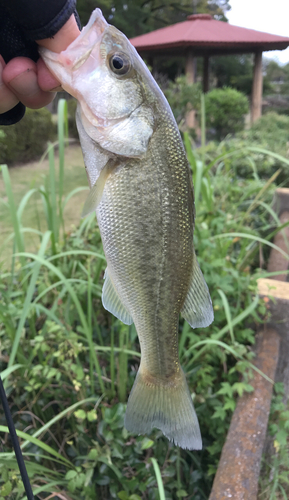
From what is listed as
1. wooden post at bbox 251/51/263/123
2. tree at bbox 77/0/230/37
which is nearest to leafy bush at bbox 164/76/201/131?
wooden post at bbox 251/51/263/123

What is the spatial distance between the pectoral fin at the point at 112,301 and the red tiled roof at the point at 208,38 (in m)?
8.33

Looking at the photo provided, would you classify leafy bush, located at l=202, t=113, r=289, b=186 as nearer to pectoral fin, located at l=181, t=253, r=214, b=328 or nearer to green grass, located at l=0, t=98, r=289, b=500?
green grass, located at l=0, t=98, r=289, b=500

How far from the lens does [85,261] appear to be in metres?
1.96

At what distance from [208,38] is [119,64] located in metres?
8.38

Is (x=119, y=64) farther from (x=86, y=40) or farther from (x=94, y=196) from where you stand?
(x=94, y=196)

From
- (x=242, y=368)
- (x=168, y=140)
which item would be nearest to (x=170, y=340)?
(x=168, y=140)

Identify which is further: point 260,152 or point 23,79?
point 260,152

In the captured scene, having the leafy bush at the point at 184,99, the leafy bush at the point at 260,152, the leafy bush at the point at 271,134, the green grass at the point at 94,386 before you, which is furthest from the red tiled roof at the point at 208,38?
the green grass at the point at 94,386

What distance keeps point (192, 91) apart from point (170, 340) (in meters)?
6.56

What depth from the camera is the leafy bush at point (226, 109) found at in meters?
8.02

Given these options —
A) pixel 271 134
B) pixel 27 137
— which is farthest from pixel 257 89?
pixel 27 137

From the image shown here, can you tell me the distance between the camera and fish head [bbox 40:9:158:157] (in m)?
0.80

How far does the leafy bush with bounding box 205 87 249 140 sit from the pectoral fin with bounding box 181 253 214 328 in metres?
7.84

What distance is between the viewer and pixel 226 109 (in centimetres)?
814
